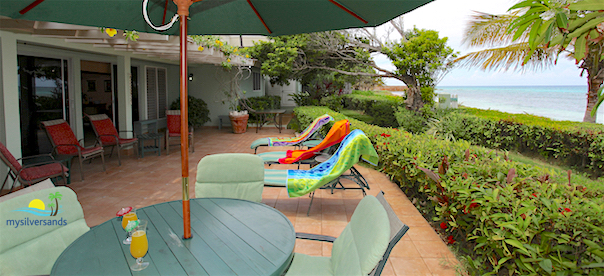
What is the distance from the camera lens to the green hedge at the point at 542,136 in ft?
23.0

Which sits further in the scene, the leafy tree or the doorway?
the leafy tree

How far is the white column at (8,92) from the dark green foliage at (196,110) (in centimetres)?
646

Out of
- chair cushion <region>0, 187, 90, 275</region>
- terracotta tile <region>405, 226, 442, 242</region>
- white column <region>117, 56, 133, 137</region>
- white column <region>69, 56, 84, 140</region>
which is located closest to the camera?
chair cushion <region>0, 187, 90, 275</region>

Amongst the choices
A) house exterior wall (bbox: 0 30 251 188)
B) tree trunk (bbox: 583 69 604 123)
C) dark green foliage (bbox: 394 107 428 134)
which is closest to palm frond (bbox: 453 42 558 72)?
tree trunk (bbox: 583 69 604 123)

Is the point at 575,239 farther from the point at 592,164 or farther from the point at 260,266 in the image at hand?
the point at 592,164

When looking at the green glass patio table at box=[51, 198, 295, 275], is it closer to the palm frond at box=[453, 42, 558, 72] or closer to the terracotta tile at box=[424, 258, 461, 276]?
the terracotta tile at box=[424, 258, 461, 276]

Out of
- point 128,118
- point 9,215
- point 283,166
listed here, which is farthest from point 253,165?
point 128,118

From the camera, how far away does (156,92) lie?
10742 mm

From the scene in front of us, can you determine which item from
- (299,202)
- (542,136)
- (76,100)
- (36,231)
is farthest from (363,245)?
(542,136)

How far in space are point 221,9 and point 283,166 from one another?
4.27 meters

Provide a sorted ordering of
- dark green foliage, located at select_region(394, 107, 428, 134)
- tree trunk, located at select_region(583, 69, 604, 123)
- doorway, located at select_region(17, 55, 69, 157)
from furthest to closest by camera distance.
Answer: dark green foliage, located at select_region(394, 107, 428, 134), tree trunk, located at select_region(583, 69, 604, 123), doorway, located at select_region(17, 55, 69, 157)

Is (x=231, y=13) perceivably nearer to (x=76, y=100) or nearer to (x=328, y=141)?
(x=328, y=141)

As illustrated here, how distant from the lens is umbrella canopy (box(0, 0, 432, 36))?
2.17 metres

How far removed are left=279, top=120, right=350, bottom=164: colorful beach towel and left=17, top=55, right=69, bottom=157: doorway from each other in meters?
4.62
